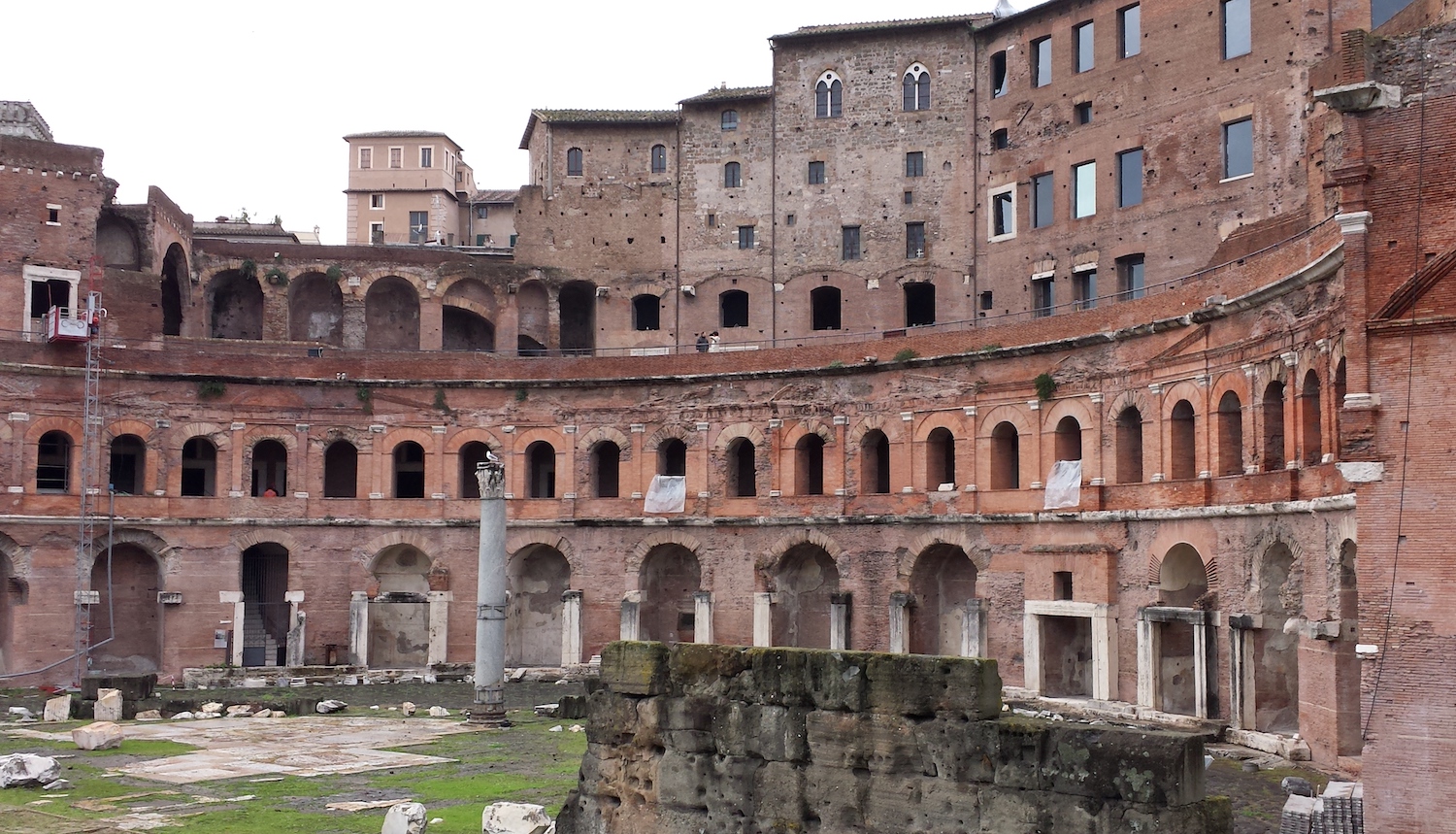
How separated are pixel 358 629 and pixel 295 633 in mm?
1489

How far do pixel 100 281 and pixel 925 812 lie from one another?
31916mm

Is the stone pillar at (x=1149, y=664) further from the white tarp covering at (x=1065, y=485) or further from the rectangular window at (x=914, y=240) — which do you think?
the rectangular window at (x=914, y=240)

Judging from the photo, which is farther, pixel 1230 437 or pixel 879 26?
→ pixel 879 26

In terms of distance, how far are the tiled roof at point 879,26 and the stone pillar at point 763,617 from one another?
1686 centimetres

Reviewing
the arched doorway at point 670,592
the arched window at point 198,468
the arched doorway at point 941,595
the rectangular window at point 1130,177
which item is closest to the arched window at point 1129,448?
the arched doorway at point 941,595

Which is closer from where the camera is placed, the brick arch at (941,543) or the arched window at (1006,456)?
the brick arch at (941,543)

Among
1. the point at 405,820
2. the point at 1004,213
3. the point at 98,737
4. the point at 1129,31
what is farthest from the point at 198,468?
the point at 1129,31

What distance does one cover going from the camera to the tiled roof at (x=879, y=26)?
40656 mm

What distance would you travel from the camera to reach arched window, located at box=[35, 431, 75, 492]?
117 ft

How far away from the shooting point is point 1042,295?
3812 cm

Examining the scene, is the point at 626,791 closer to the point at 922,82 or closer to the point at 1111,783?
the point at 1111,783

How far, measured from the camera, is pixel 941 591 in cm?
3309

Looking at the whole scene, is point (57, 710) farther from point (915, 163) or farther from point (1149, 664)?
point (915, 163)

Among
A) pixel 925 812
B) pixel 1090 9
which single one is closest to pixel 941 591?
pixel 1090 9
